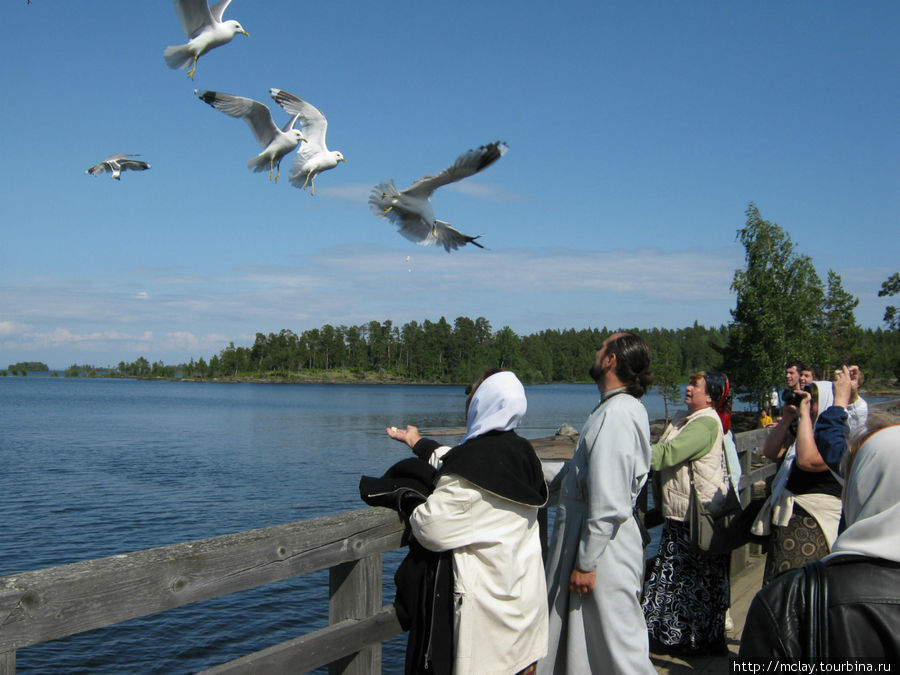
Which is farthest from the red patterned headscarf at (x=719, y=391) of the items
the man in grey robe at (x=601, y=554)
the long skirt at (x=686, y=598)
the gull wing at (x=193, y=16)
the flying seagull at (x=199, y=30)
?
the gull wing at (x=193, y=16)

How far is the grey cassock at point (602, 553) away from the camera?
3.32 metres

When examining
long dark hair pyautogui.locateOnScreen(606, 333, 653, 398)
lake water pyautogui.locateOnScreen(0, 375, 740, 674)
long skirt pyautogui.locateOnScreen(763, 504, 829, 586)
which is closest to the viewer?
long dark hair pyautogui.locateOnScreen(606, 333, 653, 398)

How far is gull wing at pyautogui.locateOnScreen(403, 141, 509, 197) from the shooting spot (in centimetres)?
723

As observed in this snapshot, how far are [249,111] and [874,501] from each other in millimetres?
7519

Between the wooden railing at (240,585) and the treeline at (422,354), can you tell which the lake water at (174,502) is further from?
the treeline at (422,354)

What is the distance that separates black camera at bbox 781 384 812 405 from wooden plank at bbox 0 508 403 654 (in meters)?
2.81

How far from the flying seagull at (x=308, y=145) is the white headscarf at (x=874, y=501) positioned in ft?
19.2

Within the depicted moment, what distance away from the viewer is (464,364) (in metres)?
144

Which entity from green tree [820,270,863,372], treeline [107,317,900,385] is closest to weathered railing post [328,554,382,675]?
green tree [820,270,863,372]

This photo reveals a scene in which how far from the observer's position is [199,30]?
6398 millimetres

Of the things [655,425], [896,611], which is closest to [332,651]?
[896,611]

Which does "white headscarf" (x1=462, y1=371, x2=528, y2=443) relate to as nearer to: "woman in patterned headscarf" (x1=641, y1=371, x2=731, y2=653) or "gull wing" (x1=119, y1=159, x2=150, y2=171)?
"woman in patterned headscarf" (x1=641, y1=371, x2=731, y2=653)

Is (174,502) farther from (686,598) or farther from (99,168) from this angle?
(686,598)

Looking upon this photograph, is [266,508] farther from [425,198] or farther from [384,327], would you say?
[384,327]
